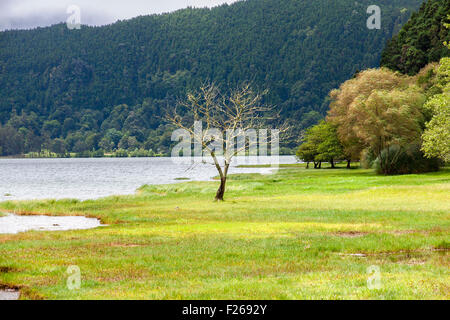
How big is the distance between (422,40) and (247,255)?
108 m

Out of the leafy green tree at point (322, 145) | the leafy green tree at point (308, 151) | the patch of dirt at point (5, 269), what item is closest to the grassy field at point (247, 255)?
the patch of dirt at point (5, 269)

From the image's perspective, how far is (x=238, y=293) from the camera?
455 inches

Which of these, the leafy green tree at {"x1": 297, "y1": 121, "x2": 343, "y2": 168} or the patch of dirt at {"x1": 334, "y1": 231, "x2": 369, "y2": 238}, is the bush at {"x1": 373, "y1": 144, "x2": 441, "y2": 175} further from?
the patch of dirt at {"x1": 334, "y1": 231, "x2": 369, "y2": 238}

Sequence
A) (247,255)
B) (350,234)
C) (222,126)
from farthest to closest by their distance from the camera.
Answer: (222,126) → (350,234) → (247,255)

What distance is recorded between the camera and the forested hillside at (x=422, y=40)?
343ft

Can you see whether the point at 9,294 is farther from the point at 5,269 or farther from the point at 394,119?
the point at 394,119

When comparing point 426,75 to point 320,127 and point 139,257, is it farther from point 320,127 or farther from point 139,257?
point 139,257

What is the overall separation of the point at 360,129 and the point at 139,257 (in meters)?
63.6

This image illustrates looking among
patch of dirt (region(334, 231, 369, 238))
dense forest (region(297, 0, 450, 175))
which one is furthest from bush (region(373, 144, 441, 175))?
patch of dirt (region(334, 231, 369, 238))

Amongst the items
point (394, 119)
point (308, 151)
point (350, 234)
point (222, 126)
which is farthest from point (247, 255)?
point (308, 151)

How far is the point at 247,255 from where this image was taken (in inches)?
706

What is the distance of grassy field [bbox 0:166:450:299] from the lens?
12141 millimetres

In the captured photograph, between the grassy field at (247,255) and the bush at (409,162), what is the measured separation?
127ft

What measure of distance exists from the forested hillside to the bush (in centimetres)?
3570
